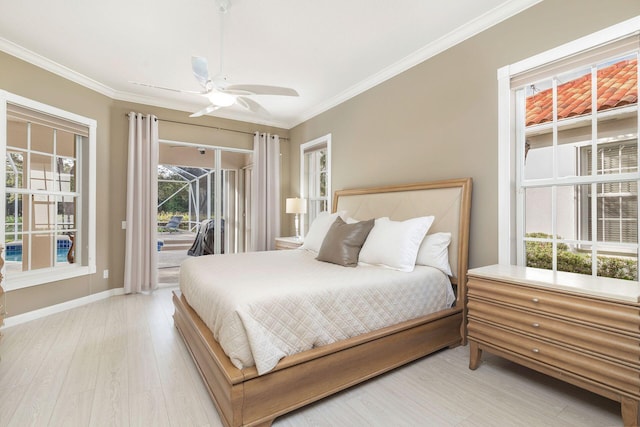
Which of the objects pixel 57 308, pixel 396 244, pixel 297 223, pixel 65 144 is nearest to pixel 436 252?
pixel 396 244

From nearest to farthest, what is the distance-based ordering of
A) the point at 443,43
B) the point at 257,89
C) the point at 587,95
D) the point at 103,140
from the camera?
the point at 587,95 → the point at 257,89 → the point at 443,43 → the point at 103,140

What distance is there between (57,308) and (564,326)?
15.6 feet

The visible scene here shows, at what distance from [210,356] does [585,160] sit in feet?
9.37

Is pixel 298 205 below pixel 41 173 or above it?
below

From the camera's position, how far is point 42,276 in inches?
133

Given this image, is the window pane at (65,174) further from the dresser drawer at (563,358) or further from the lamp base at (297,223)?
the dresser drawer at (563,358)

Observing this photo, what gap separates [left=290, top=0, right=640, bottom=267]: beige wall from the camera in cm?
220

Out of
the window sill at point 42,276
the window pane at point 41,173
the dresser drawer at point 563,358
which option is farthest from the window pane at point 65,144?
the dresser drawer at point 563,358

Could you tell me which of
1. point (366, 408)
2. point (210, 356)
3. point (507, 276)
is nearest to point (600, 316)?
point (507, 276)

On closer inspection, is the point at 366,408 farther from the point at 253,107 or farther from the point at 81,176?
the point at 81,176

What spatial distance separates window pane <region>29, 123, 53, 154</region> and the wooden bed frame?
259 cm

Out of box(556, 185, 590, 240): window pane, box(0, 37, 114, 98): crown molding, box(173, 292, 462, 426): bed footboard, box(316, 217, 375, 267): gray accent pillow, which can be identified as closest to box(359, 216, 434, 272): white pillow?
box(316, 217, 375, 267): gray accent pillow

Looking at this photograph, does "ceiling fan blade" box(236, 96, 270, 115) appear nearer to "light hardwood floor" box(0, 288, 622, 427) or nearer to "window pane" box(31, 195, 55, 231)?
"light hardwood floor" box(0, 288, 622, 427)

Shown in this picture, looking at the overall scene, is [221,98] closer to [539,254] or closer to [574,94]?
[574,94]
